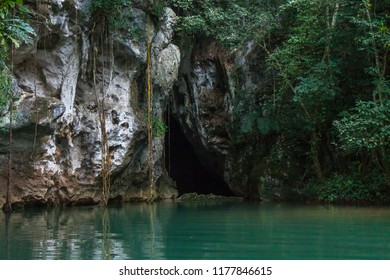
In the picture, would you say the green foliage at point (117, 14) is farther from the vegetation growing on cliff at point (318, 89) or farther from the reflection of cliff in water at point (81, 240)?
the reflection of cliff in water at point (81, 240)

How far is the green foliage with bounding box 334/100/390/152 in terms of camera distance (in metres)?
12.7

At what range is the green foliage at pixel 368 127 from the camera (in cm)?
1270

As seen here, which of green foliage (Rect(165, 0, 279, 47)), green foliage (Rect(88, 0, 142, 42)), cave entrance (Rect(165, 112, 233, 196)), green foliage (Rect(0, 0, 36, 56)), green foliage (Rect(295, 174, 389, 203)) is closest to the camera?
green foliage (Rect(0, 0, 36, 56))

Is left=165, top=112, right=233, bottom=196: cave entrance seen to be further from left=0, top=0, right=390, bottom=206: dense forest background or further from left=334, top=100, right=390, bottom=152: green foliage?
left=334, top=100, right=390, bottom=152: green foliage

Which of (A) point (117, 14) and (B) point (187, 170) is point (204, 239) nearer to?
(A) point (117, 14)

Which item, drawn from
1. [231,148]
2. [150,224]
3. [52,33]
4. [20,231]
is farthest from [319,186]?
[20,231]

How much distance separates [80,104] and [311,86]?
7373 millimetres

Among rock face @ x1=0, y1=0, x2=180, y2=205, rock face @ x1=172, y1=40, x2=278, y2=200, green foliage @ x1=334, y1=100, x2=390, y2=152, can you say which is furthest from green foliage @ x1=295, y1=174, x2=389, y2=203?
rock face @ x1=0, y1=0, x2=180, y2=205

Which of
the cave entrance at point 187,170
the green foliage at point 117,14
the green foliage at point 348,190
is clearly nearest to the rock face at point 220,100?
the green foliage at point 348,190

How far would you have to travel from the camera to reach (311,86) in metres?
14.4

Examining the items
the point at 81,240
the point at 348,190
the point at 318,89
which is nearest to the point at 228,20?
the point at 318,89

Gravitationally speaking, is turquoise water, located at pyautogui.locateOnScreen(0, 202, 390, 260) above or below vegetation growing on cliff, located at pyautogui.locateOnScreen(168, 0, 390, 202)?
below

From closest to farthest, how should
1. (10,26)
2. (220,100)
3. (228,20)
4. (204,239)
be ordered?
(10,26) < (204,239) < (228,20) < (220,100)

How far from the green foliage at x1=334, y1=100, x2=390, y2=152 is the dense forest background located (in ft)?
0.08
